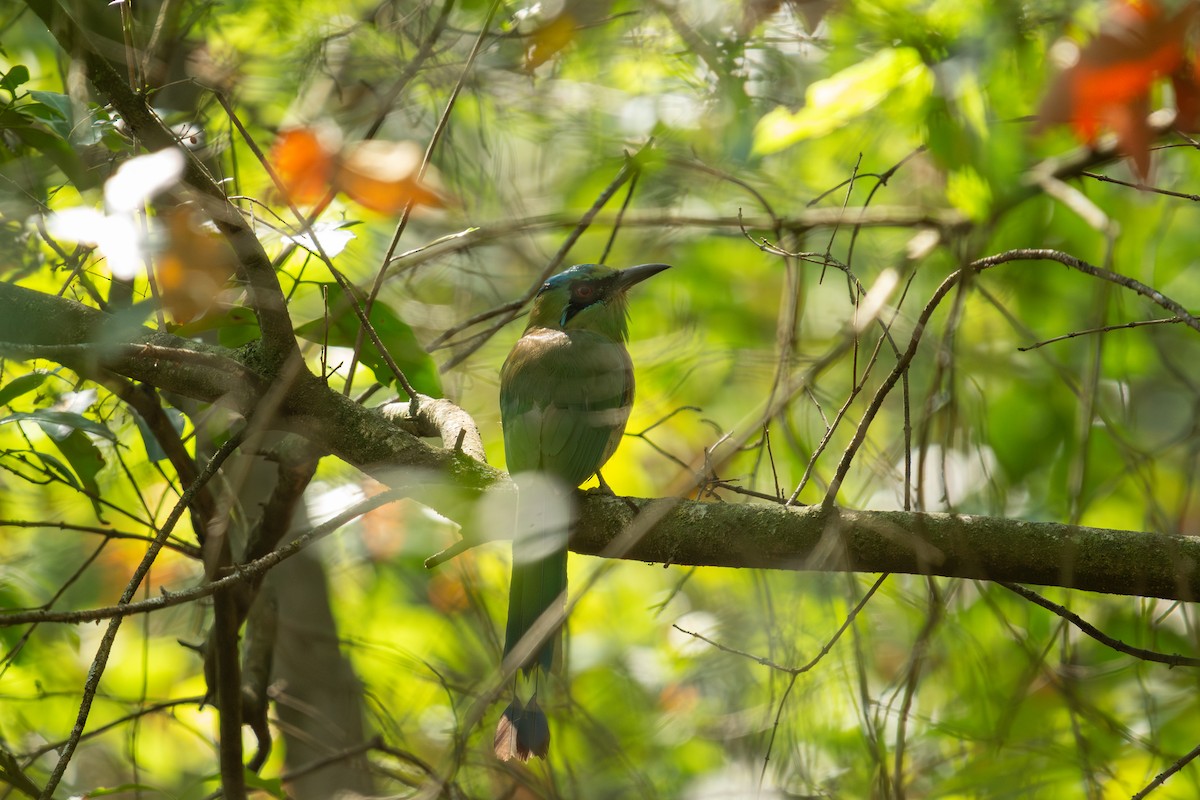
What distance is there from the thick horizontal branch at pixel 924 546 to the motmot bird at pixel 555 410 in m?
0.40

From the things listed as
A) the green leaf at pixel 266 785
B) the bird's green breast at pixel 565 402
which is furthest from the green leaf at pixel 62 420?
the bird's green breast at pixel 565 402

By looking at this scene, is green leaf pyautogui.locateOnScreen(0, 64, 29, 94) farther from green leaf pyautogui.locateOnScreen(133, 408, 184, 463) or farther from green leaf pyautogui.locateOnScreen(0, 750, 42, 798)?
green leaf pyautogui.locateOnScreen(0, 750, 42, 798)

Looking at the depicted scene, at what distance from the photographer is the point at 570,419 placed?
10.4 feet

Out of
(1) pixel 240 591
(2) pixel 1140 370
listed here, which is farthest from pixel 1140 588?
(2) pixel 1140 370

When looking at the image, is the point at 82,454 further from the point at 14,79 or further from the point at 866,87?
the point at 866,87

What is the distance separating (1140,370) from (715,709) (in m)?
2.66

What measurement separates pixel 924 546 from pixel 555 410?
145cm

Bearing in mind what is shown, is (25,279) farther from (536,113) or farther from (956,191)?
(956,191)

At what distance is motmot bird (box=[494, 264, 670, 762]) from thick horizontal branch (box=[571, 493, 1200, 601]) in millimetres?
397

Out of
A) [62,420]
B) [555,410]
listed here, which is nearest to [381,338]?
[555,410]

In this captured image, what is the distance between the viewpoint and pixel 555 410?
10.6 ft

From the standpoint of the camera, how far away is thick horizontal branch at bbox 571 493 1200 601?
2.01 metres

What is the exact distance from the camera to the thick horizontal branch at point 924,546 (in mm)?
2014

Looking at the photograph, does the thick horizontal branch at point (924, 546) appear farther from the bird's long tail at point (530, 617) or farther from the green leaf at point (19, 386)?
the green leaf at point (19, 386)
